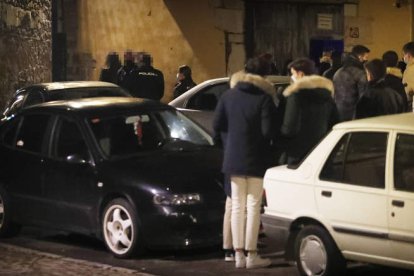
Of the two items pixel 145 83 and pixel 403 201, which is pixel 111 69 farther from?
pixel 403 201

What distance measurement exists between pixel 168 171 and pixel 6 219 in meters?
2.20

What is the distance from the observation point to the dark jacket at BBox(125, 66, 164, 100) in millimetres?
15320

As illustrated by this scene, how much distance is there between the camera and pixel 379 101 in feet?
32.3

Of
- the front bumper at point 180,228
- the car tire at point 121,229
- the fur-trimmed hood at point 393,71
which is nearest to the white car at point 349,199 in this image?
the front bumper at point 180,228

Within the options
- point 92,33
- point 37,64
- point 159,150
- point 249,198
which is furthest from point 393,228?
point 37,64

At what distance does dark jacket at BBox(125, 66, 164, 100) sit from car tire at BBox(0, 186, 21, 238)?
5.25 metres

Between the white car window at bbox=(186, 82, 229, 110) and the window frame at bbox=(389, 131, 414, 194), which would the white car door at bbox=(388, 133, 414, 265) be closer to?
the window frame at bbox=(389, 131, 414, 194)

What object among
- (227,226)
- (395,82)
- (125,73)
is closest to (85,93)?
(125,73)

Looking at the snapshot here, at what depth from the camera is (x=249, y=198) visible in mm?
8406

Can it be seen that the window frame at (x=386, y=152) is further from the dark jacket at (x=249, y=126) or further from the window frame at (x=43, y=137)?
the window frame at (x=43, y=137)

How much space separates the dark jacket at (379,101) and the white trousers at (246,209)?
6.74 ft

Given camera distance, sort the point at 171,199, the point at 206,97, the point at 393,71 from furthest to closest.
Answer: the point at 206,97 → the point at 393,71 → the point at 171,199

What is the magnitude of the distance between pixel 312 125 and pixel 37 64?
516 inches

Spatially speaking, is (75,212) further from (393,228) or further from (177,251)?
(393,228)
